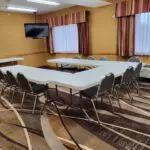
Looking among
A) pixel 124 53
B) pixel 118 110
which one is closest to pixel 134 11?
pixel 124 53

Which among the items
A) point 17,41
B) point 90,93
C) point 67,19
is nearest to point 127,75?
point 90,93

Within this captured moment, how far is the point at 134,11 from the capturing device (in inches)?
195

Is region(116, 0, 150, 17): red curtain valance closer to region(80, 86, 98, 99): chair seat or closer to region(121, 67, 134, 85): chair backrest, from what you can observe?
region(121, 67, 134, 85): chair backrest

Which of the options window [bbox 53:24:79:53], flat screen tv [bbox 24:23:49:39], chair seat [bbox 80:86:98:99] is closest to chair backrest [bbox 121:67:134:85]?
chair seat [bbox 80:86:98:99]

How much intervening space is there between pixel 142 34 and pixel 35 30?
→ 360 centimetres

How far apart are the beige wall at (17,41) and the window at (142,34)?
15.9 feet

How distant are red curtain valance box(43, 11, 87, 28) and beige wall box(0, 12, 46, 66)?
100cm

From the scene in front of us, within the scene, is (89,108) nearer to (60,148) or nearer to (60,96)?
(60,96)

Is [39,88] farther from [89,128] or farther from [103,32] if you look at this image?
→ [103,32]

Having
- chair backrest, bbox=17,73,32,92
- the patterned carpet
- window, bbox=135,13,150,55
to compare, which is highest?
window, bbox=135,13,150,55

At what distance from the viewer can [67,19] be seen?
7.00 metres

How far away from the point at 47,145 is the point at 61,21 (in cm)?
593

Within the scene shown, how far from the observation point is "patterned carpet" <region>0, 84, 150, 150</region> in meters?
2.32

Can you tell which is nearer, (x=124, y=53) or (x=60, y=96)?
(x=60, y=96)
